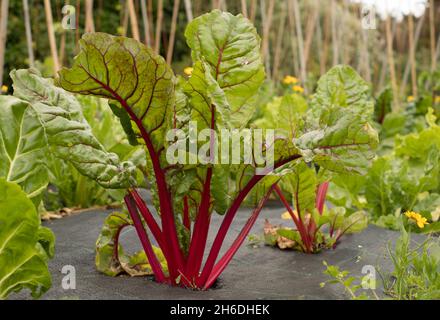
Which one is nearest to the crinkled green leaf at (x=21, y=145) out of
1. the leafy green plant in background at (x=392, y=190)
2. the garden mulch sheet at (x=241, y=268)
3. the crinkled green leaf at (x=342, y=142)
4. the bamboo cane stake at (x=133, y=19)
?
the garden mulch sheet at (x=241, y=268)

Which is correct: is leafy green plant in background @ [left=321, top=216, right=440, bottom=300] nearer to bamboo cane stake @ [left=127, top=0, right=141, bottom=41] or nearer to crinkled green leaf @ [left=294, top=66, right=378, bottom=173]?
crinkled green leaf @ [left=294, top=66, right=378, bottom=173]

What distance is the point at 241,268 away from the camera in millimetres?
1616

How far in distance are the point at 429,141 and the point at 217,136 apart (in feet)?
4.77

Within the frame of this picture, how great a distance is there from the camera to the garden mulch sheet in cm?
134

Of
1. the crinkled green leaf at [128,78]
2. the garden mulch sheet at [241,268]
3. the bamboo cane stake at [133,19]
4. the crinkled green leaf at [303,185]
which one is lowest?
the garden mulch sheet at [241,268]

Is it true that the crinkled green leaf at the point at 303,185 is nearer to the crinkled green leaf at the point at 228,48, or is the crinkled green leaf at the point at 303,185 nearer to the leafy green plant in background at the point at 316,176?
the leafy green plant in background at the point at 316,176

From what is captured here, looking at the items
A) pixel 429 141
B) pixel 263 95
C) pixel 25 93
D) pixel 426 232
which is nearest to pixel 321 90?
pixel 426 232

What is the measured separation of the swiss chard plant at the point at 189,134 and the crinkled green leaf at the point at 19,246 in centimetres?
19

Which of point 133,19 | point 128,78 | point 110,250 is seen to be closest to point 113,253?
point 110,250

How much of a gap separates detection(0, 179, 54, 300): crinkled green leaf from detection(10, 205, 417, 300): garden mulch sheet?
0.08 metres

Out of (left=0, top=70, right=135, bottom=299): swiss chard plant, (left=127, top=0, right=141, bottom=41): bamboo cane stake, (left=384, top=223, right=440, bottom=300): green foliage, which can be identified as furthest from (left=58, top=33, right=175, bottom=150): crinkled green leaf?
(left=127, top=0, right=141, bottom=41): bamboo cane stake

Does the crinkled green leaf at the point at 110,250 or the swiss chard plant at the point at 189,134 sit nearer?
the swiss chard plant at the point at 189,134

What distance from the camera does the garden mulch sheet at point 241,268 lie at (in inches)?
52.9
